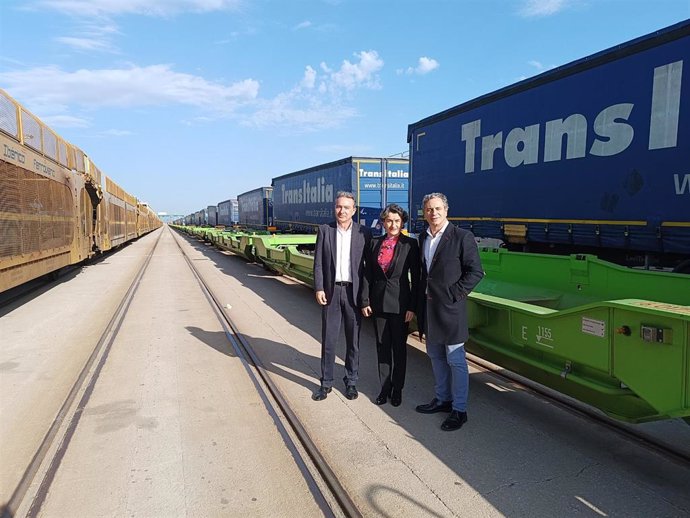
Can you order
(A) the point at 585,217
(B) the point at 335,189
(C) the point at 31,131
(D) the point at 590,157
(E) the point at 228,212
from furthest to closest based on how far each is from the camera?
(E) the point at 228,212
(B) the point at 335,189
(C) the point at 31,131
(A) the point at 585,217
(D) the point at 590,157

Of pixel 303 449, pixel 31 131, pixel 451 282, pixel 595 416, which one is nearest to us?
pixel 303 449

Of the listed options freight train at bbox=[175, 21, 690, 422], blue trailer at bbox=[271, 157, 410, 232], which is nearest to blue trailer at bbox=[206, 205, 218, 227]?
blue trailer at bbox=[271, 157, 410, 232]

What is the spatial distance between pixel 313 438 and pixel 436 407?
1070 mm

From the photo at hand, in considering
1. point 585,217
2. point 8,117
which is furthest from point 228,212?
point 585,217

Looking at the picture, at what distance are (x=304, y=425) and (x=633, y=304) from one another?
239cm

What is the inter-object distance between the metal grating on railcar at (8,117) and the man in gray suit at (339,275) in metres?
6.17

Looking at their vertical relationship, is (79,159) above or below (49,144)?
above

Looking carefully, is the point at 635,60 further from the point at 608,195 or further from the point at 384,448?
the point at 384,448

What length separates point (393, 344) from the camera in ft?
12.4

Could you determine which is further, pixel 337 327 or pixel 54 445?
pixel 337 327

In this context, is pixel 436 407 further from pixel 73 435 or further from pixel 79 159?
pixel 79 159

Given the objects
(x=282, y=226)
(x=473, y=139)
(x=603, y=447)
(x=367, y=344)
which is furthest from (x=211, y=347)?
(x=282, y=226)

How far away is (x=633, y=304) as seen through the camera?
2.53 meters

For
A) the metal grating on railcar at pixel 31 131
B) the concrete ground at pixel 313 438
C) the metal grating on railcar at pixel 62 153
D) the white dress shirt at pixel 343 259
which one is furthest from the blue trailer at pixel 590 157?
the metal grating on railcar at pixel 62 153
